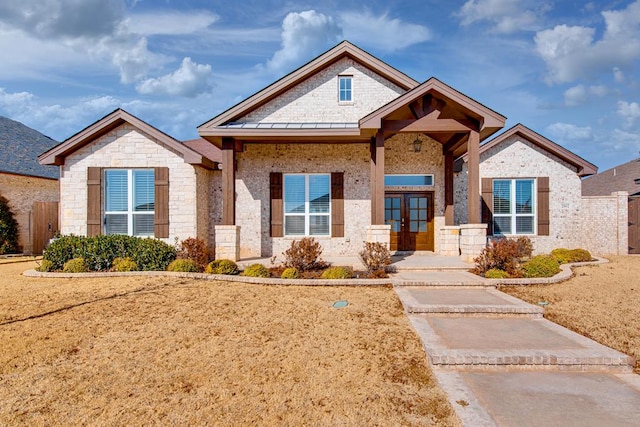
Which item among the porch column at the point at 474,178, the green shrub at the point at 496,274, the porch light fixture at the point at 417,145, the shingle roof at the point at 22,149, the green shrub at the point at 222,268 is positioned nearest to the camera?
the green shrub at the point at 496,274

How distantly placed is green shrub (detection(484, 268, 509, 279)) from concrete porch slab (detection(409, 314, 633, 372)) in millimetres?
2447

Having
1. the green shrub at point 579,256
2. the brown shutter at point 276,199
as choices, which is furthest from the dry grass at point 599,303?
the brown shutter at point 276,199

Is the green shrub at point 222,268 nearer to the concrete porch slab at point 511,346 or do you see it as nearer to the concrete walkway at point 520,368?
the concrete walkway at point 520,368

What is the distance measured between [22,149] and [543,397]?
2227 centimetres

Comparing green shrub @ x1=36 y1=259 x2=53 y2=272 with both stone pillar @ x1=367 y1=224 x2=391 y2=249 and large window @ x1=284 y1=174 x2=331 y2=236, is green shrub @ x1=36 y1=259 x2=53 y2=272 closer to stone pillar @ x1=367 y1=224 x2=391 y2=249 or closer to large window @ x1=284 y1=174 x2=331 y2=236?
large window @ x1=284 y1=174 x2=331 y2=236

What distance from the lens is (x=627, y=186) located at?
766 inches

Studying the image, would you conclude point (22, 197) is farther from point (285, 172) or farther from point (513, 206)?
point (513, 206)

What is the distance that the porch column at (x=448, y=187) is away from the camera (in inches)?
456

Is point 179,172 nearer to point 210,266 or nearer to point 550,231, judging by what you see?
point 210,266

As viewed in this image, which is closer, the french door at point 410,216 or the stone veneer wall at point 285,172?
the stone veneer wall at point 285,172

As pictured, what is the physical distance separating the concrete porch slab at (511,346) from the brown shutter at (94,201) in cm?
995

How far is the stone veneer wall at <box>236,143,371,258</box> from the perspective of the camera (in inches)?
476

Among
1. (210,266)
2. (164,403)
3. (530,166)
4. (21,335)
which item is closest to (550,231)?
(530,166)

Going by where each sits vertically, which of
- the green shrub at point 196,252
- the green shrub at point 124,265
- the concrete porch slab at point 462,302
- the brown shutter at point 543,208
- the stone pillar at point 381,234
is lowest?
the concrete porch slab at point 462,302
